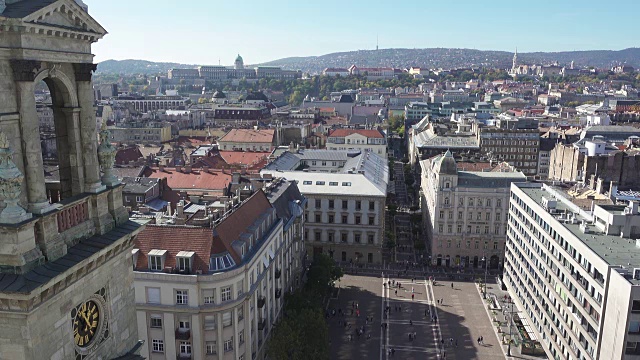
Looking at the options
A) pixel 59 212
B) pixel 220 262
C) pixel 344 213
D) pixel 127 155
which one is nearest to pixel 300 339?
pixel 220 262

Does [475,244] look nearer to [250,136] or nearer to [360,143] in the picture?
[360,143]

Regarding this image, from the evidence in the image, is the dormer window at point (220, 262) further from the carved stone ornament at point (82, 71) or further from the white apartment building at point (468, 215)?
the white apartment building at point (468, 215)

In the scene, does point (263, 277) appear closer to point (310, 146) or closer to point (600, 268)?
point (600, 268)

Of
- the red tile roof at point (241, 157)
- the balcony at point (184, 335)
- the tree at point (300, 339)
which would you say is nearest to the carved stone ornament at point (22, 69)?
the balcony at point (184, 335)

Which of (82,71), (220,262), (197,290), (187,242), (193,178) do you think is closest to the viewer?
(82,71)

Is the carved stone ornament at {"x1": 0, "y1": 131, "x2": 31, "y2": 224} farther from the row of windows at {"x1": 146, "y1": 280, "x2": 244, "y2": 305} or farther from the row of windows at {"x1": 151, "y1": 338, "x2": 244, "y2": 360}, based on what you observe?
the row of windows at {"x1": 151, "y1": 338, "x2": 244, "y2": 360}

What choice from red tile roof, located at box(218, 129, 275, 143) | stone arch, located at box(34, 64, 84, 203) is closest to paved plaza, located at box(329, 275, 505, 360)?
stone arch, located at box(34, 64, 84, 203)
